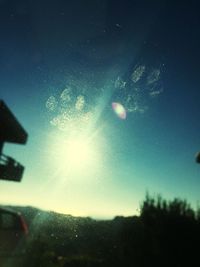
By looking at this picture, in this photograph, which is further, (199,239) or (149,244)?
(149,244)

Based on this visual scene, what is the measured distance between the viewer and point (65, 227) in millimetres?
40938

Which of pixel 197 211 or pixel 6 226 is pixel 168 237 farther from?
pixel 6 226

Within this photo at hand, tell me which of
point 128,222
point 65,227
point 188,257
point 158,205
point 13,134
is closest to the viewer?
point 188,257


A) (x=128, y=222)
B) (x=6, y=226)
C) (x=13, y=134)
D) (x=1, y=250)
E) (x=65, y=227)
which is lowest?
(x=1, y=250)

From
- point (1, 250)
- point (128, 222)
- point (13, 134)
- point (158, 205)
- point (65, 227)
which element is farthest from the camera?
point (65, 227)

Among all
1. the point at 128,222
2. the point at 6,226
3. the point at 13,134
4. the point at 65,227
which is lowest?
the point at 6,226

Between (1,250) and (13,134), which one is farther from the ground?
(13,134)

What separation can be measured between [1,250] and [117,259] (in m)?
5.60

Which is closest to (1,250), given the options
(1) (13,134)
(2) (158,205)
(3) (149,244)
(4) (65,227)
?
(1) (13,134)

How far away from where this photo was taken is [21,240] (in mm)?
11281

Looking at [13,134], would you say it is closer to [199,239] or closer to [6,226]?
[6,226]

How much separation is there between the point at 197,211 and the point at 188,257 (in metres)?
1.88

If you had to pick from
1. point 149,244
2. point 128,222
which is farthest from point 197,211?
point 128,222

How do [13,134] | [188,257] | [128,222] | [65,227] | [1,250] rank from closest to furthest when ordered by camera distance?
[1,250]
[188,257]
[13,134]
[128,222]
[65,227]
